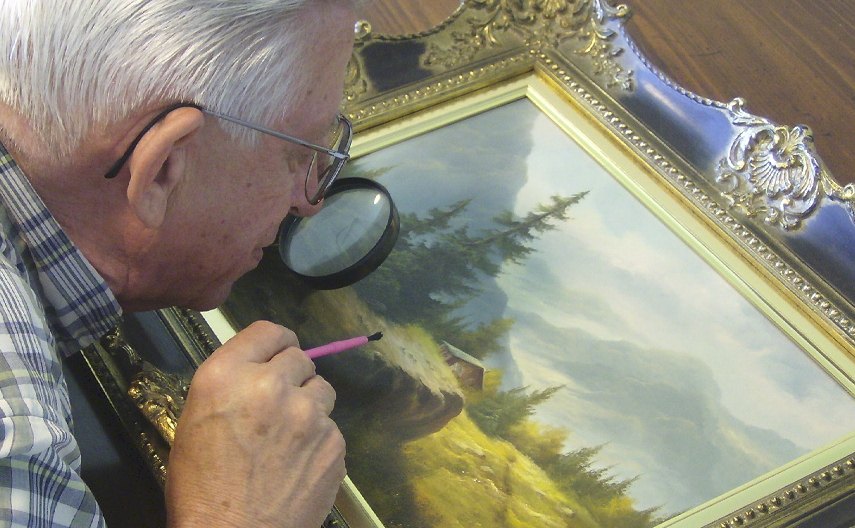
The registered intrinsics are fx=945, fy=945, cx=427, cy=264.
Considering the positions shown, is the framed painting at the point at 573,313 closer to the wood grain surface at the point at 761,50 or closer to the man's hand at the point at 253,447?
the man's hand at the point at 253,447

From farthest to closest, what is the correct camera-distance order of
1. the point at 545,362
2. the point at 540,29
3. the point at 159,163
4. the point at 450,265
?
1. the point at 540,29
2. the point at 450,265
3. the point at 545,362
4. the point at 159,163

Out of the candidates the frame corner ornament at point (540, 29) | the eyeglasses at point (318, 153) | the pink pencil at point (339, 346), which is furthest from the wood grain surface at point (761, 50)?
the pink pencil at point (339, 346)

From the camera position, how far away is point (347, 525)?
97 centimetres

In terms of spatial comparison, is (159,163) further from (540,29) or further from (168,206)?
(540,29)

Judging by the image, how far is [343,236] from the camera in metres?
1.21

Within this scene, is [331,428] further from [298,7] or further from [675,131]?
[675,131]

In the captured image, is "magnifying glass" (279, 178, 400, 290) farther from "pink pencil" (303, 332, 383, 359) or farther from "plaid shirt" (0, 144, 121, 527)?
"plaid shirt" (0, 144, 121, 527)

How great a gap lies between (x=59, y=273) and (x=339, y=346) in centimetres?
31

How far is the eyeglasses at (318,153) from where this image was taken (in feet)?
2.84

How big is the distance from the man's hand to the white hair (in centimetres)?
26

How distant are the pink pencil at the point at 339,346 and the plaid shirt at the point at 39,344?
0.22 m

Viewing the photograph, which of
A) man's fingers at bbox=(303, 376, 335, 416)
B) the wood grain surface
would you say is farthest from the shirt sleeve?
the wood grain surface

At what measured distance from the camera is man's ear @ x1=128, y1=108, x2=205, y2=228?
0.84 meters

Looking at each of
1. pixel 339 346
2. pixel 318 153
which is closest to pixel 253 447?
pixel 339 346
